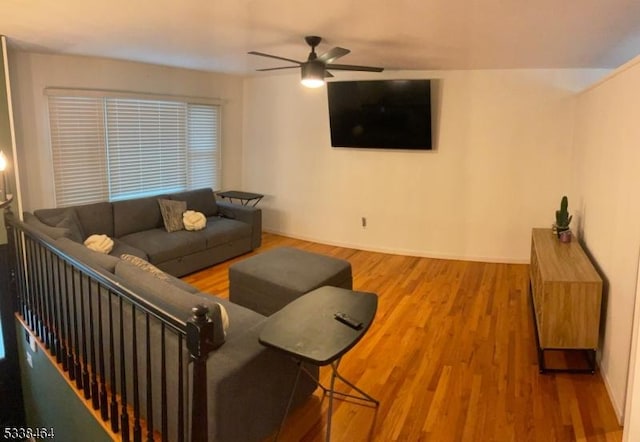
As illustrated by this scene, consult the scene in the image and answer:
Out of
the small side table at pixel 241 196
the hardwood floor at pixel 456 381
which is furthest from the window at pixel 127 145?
the hardwood floor at pixel 456 381

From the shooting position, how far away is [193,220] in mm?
5273

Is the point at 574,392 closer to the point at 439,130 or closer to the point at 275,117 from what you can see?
the point at 439,130

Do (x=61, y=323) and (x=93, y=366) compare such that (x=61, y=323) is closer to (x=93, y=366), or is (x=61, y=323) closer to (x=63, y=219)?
(x=93, y=366)

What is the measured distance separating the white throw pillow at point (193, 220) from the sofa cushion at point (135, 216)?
316 millimetres

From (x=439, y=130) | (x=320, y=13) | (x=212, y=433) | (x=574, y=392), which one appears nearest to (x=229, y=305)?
(x=212, y=433)

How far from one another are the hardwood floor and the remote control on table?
75cm

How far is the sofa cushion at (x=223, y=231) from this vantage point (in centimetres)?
524

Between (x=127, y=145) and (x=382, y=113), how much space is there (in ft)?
10.5

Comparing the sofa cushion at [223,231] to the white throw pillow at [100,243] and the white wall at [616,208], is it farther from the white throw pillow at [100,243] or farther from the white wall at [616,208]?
the white wall at [616,208]

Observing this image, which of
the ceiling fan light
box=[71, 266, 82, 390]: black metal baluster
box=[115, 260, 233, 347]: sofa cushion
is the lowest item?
box=[71, 266, 82, 390]: black metal baluster

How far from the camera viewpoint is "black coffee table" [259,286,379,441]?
78.1 inches

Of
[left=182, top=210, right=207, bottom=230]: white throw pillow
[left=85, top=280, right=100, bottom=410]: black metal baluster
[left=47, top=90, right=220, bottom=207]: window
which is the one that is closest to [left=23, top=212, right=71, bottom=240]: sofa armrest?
[left=47, top=90, right=220, bottom=207]: window

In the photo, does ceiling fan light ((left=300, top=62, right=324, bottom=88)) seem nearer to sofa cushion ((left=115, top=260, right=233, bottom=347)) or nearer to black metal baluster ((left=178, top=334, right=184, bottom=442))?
sofa cushion ((left=115, top=260, right=233, bottom=347))

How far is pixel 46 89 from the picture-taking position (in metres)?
4.56
